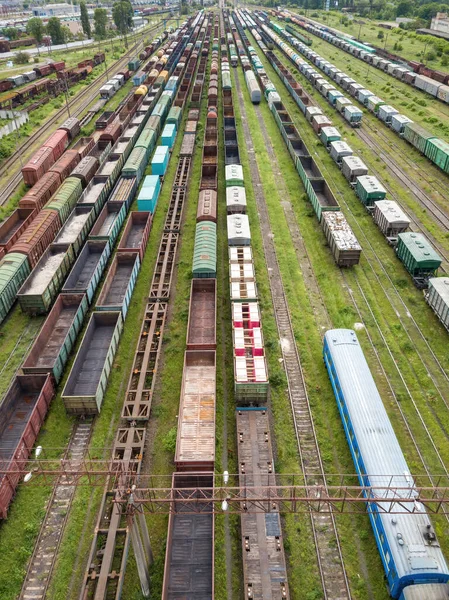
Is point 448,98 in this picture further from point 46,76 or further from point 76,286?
point 46,76

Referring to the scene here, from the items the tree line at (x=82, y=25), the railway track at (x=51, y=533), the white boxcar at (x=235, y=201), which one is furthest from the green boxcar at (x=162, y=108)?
the tree line at (x=82, y=25)

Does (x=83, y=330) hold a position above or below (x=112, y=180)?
below

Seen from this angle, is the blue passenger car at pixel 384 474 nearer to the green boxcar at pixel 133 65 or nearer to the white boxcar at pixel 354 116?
the white boxcar at pixel 354 116

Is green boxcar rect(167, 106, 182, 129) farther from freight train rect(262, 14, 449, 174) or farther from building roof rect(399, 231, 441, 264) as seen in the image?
building roof rect(399, 231, 441, 264)

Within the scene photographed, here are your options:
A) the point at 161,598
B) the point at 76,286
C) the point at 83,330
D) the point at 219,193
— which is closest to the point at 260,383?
the point at 161,598

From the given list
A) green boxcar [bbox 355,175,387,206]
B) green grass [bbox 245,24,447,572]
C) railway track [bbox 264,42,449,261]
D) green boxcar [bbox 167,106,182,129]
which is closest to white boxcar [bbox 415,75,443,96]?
railway track [bbox 264,42,449,261]

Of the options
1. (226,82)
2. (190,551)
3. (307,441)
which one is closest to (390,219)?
(307,441)
